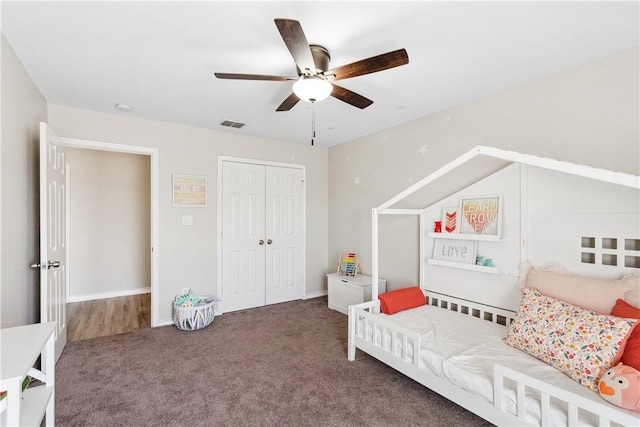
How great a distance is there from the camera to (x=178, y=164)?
12.1 ft

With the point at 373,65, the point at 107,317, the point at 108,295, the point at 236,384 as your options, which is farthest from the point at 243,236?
the point at 373,65

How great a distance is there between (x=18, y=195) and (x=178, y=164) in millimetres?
1645

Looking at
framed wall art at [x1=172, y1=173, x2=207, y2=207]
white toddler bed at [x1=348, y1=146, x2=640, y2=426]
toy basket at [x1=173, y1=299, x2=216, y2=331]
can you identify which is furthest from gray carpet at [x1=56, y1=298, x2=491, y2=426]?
framed wall art at [x1=172, y1=173, x2=207, y2=207]

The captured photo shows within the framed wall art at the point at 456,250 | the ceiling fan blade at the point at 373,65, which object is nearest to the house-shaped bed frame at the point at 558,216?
the framed wall art at the point at 456,250

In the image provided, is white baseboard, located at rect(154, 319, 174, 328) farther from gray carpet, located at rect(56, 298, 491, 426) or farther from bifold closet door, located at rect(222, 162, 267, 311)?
bifold closet door, located at rect(222, 162, 267, 311)

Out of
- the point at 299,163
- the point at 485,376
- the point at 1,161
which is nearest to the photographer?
the point at 485,376

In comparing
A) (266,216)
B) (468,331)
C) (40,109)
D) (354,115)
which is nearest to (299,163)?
(266,216)

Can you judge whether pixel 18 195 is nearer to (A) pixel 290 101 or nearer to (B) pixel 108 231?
(A) pixel 290 101

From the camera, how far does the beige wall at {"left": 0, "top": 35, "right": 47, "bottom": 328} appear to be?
1.91m

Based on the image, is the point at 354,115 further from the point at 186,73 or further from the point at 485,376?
the point at 485,376

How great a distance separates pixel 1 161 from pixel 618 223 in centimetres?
381

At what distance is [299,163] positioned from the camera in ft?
15.1

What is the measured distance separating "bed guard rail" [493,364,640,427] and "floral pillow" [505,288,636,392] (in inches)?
8.8

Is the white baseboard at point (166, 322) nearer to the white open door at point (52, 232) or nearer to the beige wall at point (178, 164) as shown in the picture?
the beige wall at point (178, 164)
